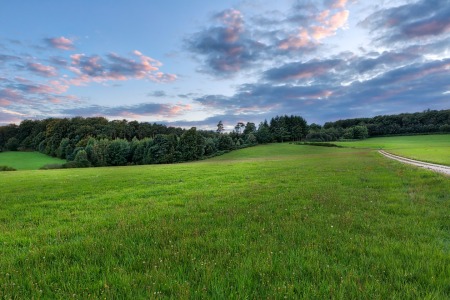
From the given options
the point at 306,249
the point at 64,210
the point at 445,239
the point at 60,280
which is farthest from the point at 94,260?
the point at 445,239

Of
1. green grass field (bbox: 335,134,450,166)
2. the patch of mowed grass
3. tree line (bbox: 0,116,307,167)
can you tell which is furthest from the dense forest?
the patch of mowed grass

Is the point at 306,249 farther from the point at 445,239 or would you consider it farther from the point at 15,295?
the point at 15,295

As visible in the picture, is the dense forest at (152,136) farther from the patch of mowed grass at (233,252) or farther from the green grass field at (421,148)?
the patch of mowed grass at (233,252)

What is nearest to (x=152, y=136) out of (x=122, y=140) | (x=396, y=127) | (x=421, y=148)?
(x=122, y=140)

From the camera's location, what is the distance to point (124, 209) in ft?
31.9

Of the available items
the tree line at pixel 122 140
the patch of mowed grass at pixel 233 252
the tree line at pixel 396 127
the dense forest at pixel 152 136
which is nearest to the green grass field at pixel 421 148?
the patch of mowed grass at pixel 233 252

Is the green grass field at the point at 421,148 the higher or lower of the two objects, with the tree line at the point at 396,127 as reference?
lower

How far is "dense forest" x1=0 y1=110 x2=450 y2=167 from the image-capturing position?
302 feet

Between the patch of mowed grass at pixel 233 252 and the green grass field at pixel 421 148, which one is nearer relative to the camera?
the patch of mowed grass at pixel 233 252

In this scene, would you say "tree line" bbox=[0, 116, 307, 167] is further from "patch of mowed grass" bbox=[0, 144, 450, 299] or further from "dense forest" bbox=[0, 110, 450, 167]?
"patch of mowed grass" bbox=[0, 144, 450, 299]

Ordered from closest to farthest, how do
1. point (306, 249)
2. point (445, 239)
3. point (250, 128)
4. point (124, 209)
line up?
point (306, 249) → point (445, 239) → point (124, 209) → point (250, 128)

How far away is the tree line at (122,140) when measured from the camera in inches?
3588

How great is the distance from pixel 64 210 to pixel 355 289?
412 inches

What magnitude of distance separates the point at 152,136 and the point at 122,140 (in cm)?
2667
